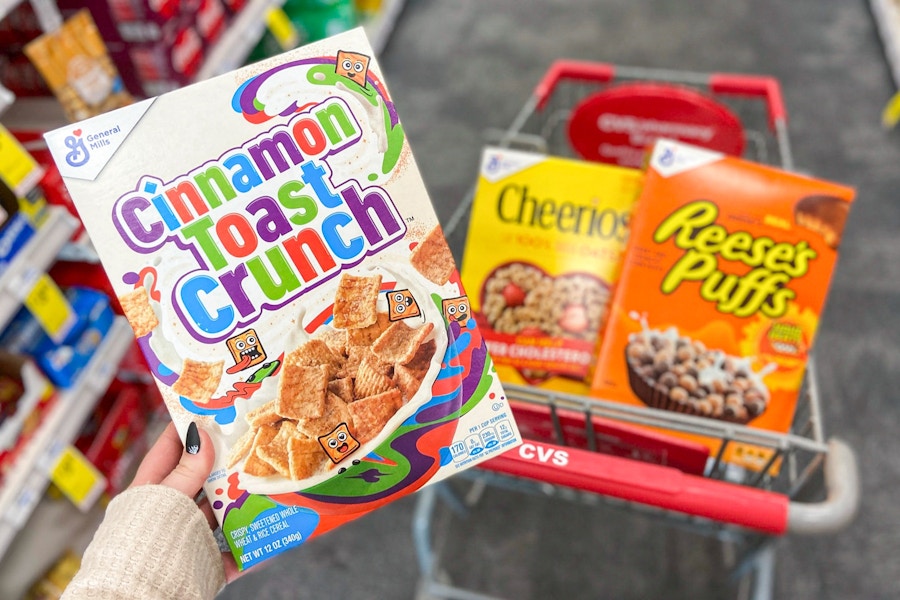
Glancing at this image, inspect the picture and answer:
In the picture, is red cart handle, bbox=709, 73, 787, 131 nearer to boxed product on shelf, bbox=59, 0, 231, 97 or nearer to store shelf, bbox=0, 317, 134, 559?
boxed product on shelf, bbox=59, 0, 231, 97

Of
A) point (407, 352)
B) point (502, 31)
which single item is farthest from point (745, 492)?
point (502, 31)

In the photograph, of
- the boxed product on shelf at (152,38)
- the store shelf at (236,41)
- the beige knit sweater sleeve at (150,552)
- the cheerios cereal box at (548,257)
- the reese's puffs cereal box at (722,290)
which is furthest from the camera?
the store shelf at (236,41)

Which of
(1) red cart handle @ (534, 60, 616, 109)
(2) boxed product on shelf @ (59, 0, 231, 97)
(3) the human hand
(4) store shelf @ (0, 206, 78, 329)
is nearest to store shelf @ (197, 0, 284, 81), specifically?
(2) boxed product on shelf @ (59, 0, 231, 97)

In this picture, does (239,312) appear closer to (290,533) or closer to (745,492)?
(290,533)

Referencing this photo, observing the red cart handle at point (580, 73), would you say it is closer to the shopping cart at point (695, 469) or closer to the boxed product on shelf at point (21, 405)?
the shopping cart at point (695, 469)

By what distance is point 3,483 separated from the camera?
4.49 feet

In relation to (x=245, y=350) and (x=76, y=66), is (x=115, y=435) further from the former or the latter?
(x=245, y=350)

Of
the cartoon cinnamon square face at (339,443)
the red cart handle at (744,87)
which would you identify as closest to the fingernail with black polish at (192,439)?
the cartoon cinnamon square face at (339,443)

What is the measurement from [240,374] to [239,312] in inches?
2.8

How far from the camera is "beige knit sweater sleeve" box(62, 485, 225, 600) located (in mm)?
665

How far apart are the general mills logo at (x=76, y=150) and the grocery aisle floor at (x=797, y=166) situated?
0.67 metres

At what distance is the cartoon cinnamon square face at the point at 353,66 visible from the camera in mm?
754

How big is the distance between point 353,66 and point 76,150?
315 millimetres

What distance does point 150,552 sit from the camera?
688 millimetres
